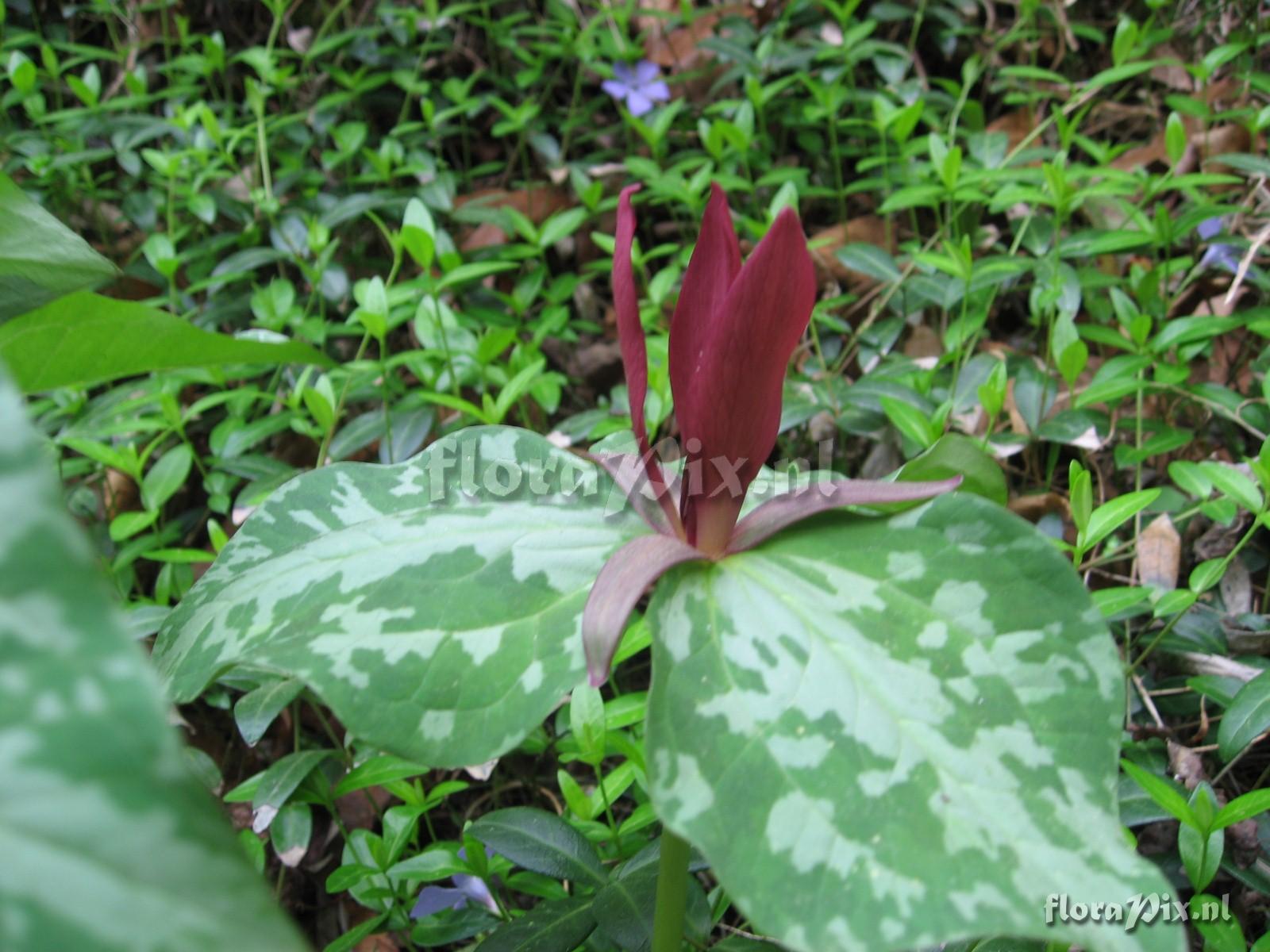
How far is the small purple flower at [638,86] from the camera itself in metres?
2.06

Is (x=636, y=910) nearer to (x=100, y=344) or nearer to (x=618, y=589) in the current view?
(x=618, y=589)

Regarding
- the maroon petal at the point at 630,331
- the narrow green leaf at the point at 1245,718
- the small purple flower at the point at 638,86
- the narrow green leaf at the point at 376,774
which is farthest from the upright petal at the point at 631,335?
the small purple flower at the point at 638,86

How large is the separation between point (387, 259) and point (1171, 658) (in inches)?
65.9

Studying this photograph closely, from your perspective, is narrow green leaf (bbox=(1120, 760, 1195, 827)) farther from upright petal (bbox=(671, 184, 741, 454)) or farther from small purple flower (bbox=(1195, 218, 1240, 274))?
small purple flower (bbox=(1195, 218, 1240, 274))

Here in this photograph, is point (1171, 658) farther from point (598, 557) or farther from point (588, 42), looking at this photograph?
point (588, 42)

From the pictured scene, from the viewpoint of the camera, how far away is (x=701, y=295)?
0.65 meters

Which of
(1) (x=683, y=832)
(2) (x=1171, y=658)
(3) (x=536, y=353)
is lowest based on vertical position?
(2) (x=1171, y=658)

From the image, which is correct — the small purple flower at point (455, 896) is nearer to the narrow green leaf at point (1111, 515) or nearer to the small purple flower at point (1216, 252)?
the narrow green leaf at point (1111, 515)

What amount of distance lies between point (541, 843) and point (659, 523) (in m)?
0.37

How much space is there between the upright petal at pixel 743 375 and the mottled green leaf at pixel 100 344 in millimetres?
266

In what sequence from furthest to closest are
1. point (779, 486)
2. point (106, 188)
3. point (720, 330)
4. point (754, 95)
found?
point (106, 188), point (754, 95), point (779, 486), point (720, 330)

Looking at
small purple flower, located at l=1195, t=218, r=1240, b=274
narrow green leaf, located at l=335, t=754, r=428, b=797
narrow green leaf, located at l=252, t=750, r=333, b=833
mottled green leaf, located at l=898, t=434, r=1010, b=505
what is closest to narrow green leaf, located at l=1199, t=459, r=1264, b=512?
mottled green leaf, located at l=898, t=434, r=1010, b=505

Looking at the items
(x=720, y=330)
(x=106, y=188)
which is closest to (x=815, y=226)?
(x=720, y=330)

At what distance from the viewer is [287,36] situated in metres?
2.59
